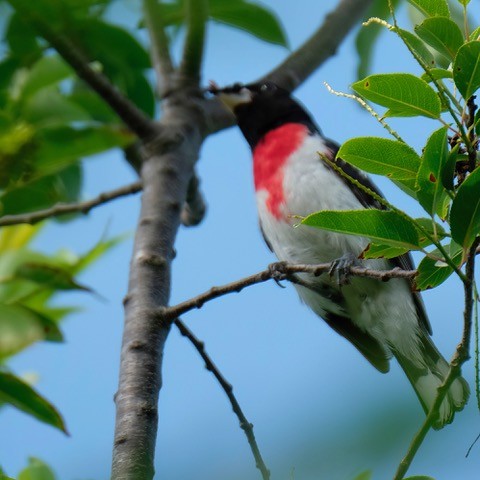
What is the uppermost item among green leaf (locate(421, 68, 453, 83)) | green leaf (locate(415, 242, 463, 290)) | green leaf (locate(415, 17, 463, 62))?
green leaf (locate(415, 17, 463, 62))

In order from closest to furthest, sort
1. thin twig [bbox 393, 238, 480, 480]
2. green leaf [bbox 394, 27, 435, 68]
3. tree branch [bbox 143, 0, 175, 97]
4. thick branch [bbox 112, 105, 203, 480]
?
thin twig [bbox 393, 238, 480, 480]
green leaf [bbox 394, 27, 435, 68]
thick branch [bbox 112, 105, 203, 480]
tree branch [bbox 143, 0, 175, 97]

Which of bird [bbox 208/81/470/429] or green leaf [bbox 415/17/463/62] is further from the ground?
bird [bbox 208/81/470/429]

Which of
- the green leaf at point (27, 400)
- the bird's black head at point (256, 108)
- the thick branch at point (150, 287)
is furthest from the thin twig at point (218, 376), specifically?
the bird's black head at point (256, 108)

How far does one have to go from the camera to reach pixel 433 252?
1.66 metres

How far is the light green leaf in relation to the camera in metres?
1.89

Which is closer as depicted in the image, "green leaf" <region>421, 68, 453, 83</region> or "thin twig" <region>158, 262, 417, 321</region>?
"green leaf" <region>421, 68, 453, 83</region>

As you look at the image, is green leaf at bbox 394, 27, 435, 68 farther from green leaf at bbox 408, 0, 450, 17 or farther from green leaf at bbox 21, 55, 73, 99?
green leaf at bbox 21, 55, 73, 99

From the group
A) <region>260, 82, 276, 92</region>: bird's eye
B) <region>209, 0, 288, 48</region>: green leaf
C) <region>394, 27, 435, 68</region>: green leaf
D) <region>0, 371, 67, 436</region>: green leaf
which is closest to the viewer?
<region>394, 27, 435, 68</region>: green leaf

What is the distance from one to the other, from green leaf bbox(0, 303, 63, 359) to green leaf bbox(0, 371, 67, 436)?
7 centimetres

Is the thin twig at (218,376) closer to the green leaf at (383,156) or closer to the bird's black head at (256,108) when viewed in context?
the green leaf at (383,156)

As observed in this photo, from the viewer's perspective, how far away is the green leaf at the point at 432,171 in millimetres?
1508

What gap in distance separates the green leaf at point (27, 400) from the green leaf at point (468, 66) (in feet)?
3.82

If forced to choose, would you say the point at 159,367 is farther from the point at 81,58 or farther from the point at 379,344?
the point at 379,344

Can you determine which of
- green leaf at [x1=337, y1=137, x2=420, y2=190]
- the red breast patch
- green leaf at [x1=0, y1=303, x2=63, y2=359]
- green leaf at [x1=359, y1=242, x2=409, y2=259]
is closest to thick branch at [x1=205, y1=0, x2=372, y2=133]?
the red breast patch
